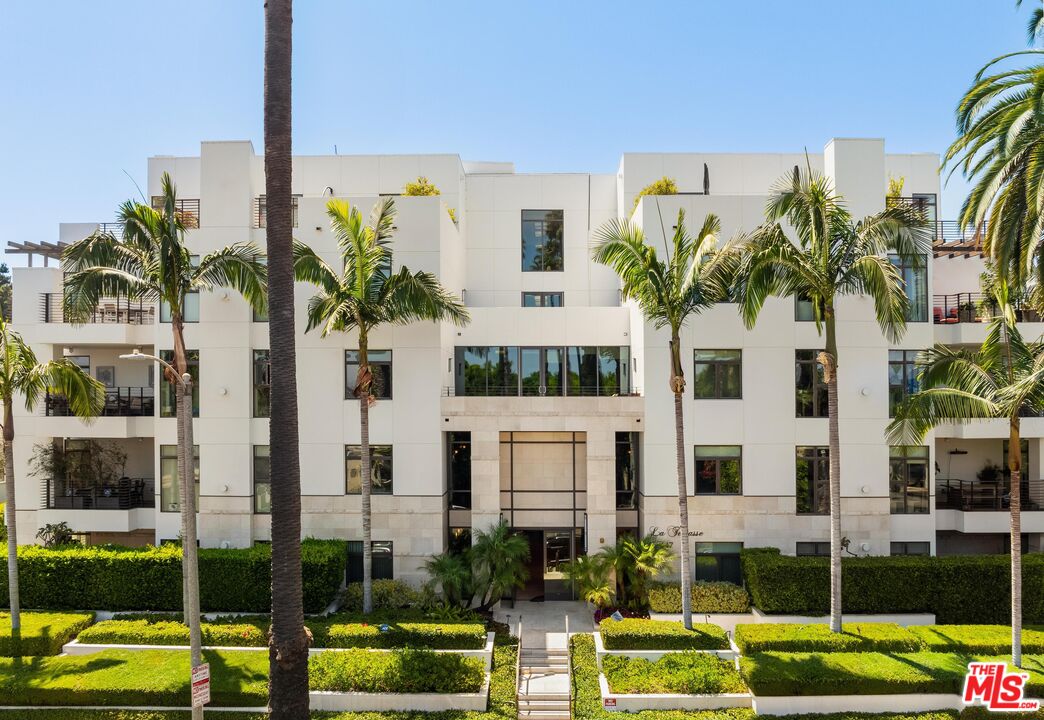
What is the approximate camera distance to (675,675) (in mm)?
16359

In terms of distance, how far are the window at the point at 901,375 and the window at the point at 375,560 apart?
16799 millimetres

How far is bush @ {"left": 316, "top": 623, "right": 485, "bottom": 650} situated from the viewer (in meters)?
18.0

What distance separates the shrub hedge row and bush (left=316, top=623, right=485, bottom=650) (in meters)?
8.56

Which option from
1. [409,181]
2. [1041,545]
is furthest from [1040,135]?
[409,181]

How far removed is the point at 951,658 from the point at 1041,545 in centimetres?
961

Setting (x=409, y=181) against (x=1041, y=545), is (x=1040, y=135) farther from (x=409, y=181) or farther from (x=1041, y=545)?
(x=409, y=181)

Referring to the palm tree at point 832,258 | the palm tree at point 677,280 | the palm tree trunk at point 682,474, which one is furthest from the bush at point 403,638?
the palm tree at point 832,258

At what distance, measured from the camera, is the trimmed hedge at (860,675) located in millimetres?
15633

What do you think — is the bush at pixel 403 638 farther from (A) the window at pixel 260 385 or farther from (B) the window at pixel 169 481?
(B) the window at pixel 169 481

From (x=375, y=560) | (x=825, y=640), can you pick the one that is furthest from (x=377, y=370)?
(x=825, y=640)

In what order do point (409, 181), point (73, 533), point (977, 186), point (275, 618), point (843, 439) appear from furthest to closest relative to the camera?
point (409, 181) → point (73, 533) → point (843, 439) → point (977, 186) → point (275, 618)

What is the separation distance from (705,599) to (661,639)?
3233mm

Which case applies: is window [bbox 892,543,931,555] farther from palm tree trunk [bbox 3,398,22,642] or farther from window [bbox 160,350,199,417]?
palm tree trunk [bbox 3,398,22,642]

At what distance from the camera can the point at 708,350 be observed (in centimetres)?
2223
